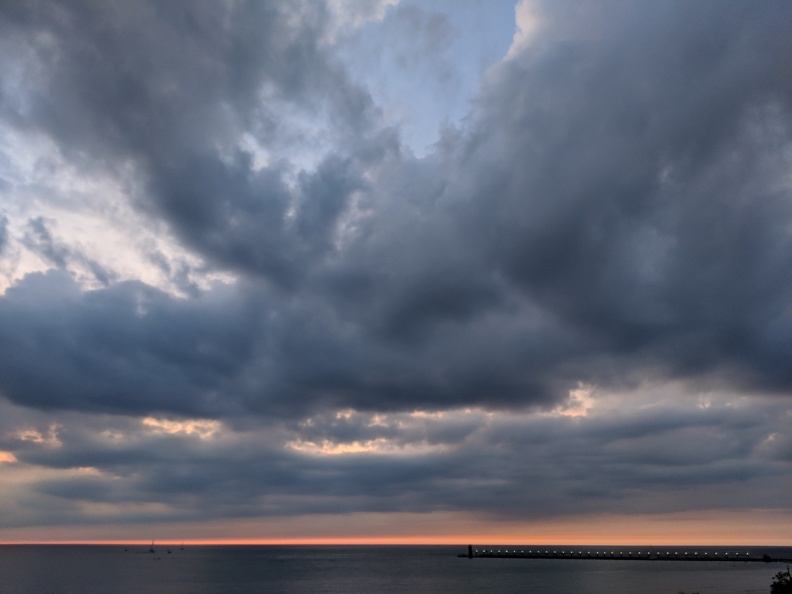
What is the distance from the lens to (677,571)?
18350 cm

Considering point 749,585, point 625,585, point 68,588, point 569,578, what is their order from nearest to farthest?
point 749,585 < point 625,585 < point 68,588 < point 569,578

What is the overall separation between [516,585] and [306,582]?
58629 millimetres

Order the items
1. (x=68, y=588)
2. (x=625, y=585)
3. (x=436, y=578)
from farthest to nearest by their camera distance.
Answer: (x=436, y=578)
(x=68, y=588)
(x=625, y=585)

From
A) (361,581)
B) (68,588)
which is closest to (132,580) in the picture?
(68,588)

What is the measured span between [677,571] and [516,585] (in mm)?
65440

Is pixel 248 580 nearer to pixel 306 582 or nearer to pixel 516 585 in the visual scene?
pixel 306 582

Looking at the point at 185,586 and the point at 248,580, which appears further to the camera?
the point at 248,580

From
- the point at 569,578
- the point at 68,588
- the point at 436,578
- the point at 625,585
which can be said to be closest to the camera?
the point at 625,585

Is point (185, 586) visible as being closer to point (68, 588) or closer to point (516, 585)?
point (68, 588)

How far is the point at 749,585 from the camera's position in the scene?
135 metres

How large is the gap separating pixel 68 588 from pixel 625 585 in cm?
13643

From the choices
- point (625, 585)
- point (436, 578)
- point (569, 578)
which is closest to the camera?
point (625, 585)

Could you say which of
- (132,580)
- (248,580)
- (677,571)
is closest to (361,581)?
(248,580)

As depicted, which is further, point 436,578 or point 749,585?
point 436,578
